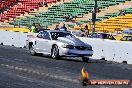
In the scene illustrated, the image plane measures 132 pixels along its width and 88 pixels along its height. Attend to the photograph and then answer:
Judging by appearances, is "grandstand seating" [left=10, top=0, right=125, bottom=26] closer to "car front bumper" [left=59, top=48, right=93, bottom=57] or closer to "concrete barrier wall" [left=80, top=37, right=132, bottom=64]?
"concrete barrier wall" [left=80, top=37, right=132, bottom=64]

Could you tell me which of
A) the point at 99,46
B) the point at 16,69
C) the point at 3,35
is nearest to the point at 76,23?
the point at 3,35

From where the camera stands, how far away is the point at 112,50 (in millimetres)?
26125

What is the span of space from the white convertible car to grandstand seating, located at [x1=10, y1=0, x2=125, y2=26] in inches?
1191

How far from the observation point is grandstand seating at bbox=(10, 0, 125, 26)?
56.5 metres

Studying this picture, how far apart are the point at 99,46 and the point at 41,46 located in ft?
12.4

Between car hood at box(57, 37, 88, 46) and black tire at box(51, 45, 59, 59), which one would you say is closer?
car hood at box(57, 37, 88, 46)

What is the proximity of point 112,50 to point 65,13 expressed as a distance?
106ft

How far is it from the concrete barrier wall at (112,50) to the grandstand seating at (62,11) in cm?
2801

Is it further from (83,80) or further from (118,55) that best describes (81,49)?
(83,80)

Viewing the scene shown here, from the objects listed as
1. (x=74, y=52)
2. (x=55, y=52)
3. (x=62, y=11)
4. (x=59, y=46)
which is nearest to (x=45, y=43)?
(x=55, y=52)

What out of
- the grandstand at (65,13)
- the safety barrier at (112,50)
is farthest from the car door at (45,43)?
the grandstand at (65,13)

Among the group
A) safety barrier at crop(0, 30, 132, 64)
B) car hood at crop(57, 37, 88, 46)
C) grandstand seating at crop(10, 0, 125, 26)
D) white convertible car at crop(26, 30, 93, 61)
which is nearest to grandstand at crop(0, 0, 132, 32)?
grandstand seating at crop(10, 0, 125, 26)

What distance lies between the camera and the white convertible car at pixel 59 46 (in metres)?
23.4

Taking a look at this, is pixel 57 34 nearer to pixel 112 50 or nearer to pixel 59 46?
pixel 59 46
